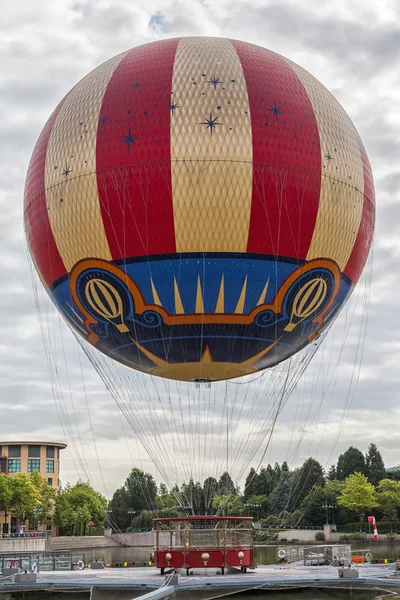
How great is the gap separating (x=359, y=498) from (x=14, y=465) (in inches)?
1939

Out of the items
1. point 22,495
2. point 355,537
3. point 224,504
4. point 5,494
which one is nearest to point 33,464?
point 22,495

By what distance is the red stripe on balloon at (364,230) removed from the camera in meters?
23.2

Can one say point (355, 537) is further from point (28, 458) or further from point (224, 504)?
point (28, 458)

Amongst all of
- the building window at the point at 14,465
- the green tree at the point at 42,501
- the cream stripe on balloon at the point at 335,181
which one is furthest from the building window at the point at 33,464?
the cream stripe on balloon at the point at 335,181

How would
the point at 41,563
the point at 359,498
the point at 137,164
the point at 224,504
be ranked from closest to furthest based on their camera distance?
the point at 137,164
the point at 224,504
the point at 41,563
the point at 359,498

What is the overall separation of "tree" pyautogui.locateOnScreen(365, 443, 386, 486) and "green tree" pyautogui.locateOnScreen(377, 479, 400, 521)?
11.7 metres

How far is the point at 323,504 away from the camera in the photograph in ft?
277

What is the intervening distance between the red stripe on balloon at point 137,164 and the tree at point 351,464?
78.6 m

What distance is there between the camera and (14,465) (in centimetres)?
10612

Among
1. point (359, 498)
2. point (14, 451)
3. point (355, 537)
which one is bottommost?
point (355, 537)

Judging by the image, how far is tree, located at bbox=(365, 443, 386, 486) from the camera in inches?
3612

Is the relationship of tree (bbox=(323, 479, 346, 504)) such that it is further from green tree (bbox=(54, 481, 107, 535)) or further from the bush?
green tree (bbox=(54, 481, 107, 535))

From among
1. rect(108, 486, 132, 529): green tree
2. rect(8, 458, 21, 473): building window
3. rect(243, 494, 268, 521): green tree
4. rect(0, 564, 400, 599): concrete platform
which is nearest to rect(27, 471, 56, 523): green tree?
rect(108, 486, 132, 529): green tree

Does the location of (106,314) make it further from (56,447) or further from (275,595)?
(56,447)
